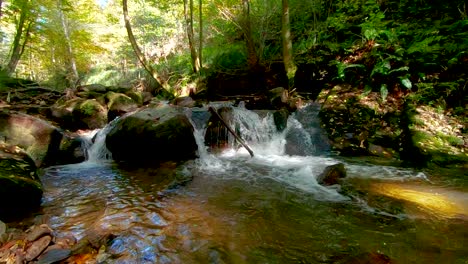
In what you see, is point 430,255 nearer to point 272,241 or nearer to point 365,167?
point 272,241

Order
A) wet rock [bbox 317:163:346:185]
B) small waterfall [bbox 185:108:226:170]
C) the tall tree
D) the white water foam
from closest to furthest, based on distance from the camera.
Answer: wet rock [bbox 317:163:346:185], the white water foam, small waterfall [bbox 185:108:226:170], the tall tree

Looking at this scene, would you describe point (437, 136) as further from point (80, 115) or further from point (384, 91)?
point (80, 115)

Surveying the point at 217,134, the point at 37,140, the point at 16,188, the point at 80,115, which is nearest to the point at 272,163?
the point at 217,134

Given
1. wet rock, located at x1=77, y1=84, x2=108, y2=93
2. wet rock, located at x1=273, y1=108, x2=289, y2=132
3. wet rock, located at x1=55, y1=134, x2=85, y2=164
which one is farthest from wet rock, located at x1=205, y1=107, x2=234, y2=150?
wet rock, located at x1=77, y1=84, x2=108, y2=93

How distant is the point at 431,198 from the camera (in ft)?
13.3

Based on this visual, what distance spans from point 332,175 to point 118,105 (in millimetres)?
8090

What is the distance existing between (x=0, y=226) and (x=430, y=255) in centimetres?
428

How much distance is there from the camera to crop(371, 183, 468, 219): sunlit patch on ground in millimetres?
3602

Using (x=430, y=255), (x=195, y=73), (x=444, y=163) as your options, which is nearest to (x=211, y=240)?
(x=430, y=255)

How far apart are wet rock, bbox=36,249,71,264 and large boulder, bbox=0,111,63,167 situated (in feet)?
13.8

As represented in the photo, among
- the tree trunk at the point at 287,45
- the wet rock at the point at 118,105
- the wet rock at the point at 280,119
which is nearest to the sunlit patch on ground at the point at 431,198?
the wet rock at the point at 280,119

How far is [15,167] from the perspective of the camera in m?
4.21

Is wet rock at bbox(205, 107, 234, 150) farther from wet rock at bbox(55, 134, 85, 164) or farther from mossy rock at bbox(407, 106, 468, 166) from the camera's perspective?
mossy rock at bbox(407, 106, 468, 166)

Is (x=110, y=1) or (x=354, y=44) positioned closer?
(x=354, y=44)
